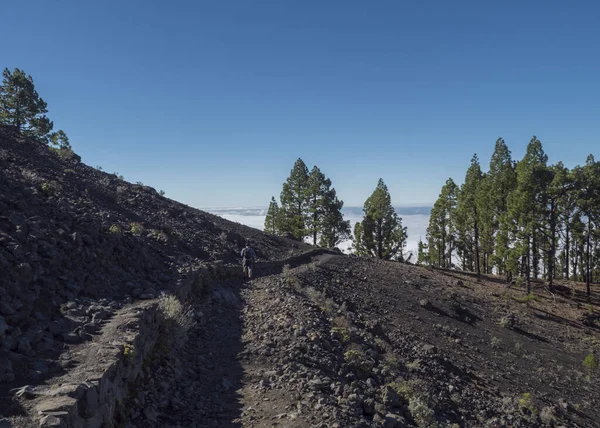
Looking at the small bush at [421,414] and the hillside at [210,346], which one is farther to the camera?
the small bush at [421,414]

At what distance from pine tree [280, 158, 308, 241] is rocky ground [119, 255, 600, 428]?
23.2 metres

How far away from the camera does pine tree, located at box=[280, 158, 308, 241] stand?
1956 inches

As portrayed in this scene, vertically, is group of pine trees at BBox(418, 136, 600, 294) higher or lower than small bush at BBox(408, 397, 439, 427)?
higher

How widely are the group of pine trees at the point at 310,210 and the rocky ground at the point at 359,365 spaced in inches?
878

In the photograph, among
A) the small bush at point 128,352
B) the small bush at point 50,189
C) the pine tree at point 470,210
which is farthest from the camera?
the pine tree at point 470,210

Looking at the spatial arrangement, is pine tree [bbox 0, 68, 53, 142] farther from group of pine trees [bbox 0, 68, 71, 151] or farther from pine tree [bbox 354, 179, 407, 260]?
pine tree [bbox 354, 179, 407, 260]

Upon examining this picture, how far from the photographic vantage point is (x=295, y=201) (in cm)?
5081

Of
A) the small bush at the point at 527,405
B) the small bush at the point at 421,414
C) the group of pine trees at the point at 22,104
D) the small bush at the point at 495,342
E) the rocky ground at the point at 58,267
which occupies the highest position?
the group of pine trees at the point at 22,104

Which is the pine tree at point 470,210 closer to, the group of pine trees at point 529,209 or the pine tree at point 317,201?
the group of pine trees at point 529,209

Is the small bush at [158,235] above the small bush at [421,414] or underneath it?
above

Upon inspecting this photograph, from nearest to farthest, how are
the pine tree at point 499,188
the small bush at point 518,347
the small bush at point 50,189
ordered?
1. the small bush at point 50,189
2. the small bush at point 518,347
3. the pine tree at point 499,188

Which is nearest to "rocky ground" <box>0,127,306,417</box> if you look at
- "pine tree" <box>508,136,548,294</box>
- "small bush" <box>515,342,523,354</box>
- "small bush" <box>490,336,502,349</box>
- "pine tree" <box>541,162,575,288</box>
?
"small bush" <box>490,336,502,349</box>

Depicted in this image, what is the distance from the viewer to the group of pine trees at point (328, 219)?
157ft

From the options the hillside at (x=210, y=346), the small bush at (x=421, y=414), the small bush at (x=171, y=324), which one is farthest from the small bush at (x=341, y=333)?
the small bush at (x=171, y=324)
